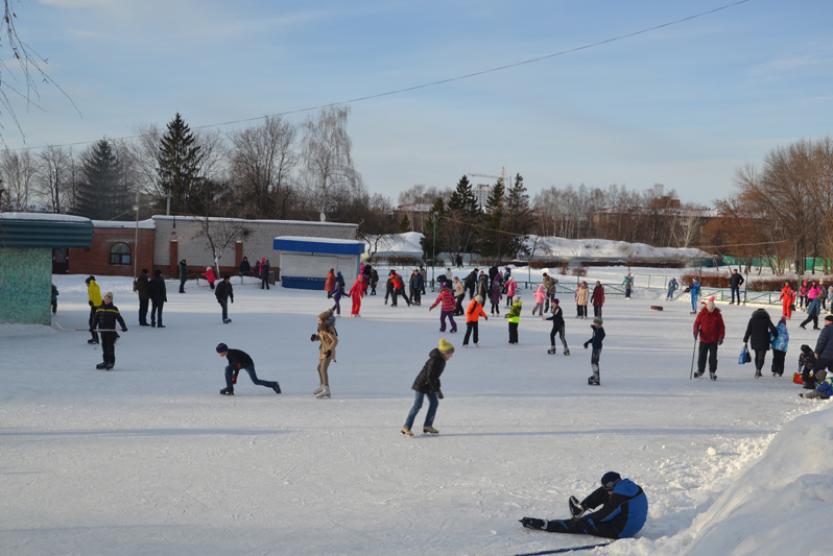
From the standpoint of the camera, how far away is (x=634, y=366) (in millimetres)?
15695

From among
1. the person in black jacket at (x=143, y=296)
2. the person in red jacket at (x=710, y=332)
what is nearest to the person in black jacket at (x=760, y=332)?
the person in red jacket at (x=710, y=332)

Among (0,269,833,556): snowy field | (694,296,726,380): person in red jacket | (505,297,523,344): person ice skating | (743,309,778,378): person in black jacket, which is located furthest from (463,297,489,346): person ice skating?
(743,309,778,378): person in black jacket

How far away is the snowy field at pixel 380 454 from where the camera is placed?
5.88 metres

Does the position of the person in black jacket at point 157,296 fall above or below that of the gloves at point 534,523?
above

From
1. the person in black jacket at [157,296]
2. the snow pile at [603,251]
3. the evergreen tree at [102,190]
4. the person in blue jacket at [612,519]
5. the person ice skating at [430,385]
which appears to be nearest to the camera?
the person in blue jacket at [612,519]

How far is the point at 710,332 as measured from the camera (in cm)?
1431

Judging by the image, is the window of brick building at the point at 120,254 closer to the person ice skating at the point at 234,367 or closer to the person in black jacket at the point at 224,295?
the person in black jacket at the point at 224,295

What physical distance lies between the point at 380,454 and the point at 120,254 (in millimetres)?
37434

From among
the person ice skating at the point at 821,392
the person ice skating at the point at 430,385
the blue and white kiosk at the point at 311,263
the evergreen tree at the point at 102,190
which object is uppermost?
the evergreen tree at the point at 102,190

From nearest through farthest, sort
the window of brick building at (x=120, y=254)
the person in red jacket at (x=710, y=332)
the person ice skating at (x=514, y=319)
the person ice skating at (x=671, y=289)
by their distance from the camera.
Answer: the person in red jacket at (x=710, y=332)
the person ice skating at (x=514, y=319)
the person ice skating at (x=671, y=289)
the window of brick building at (x=120, y=254)

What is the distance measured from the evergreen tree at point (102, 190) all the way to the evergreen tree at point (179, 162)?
8.88 m

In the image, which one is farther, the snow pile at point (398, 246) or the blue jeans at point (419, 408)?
the snow pile at point (398, 246)

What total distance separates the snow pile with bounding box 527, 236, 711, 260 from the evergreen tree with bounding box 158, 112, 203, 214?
3564 cm

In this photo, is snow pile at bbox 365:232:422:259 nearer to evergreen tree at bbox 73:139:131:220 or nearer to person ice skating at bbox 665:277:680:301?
evergreen tree at bbox 73:139:131:220
